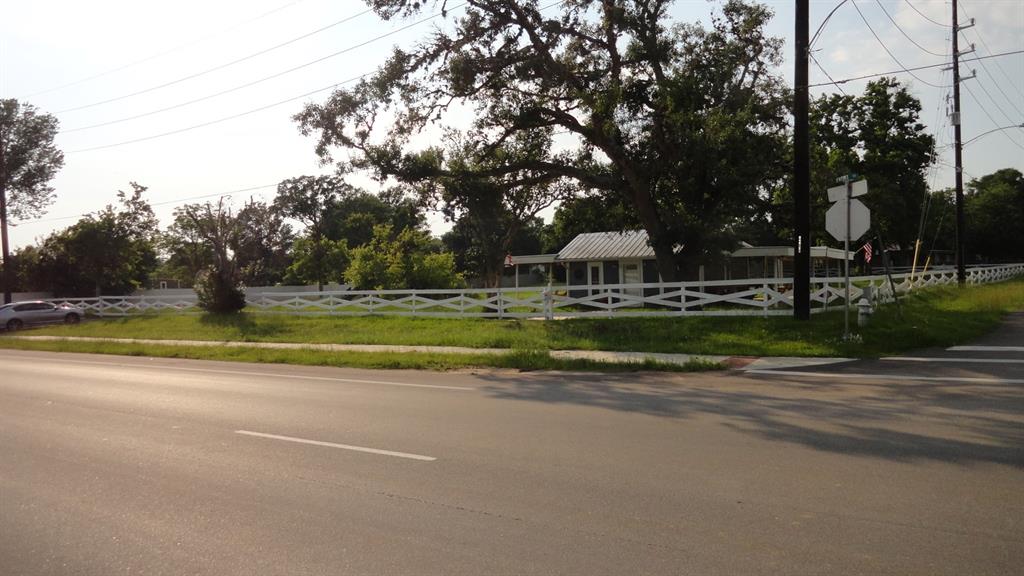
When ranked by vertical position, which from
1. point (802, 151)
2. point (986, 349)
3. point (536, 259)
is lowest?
point (986, 349)

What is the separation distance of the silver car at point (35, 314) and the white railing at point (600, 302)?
147cm

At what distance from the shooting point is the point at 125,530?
5.32m

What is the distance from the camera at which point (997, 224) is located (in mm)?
73000

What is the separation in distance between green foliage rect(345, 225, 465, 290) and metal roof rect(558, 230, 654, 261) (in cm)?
672

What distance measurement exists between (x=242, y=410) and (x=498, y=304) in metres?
15.2

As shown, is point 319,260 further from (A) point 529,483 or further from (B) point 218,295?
(A) point 529,483

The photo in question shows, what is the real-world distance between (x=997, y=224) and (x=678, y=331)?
2782 inches

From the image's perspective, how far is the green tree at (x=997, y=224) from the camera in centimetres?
7288

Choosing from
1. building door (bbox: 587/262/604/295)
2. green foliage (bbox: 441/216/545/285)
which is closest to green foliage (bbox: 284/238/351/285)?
green foliage (bbox: 441/216/545/285)

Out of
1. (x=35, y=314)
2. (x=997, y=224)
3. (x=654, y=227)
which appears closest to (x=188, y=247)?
(x=35, y=314)

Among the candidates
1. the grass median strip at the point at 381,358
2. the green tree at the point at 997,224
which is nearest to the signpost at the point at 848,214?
the grass median strip at the point at 381,358

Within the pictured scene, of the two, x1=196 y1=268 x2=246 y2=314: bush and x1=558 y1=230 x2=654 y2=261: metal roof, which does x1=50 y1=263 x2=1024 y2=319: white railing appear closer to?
x1=196 y1=268 x2=246 y2=314: bush

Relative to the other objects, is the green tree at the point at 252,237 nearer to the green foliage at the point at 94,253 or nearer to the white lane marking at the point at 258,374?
the green foliage at the point at 94,253

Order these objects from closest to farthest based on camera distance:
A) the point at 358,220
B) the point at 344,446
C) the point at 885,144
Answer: the point at 344,446, the point at 885,144, the point at 358,220
